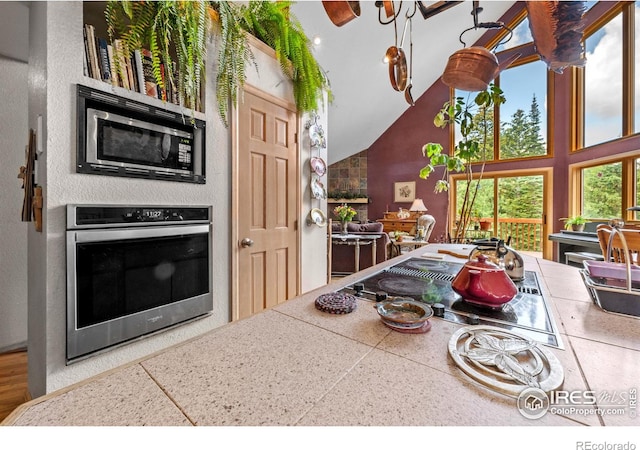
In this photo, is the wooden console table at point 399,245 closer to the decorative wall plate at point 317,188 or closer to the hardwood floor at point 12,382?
the decorative wall plate at point 317,188

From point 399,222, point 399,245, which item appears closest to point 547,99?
point 399,222

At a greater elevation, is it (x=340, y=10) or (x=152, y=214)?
(x=340, y=10)

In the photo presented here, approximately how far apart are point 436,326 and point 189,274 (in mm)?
1375

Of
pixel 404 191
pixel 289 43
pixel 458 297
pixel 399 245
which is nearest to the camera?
pixel 458 297

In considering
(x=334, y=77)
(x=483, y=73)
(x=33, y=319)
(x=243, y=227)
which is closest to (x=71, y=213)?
(x=33, y=319)

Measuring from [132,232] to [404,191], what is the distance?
6748mm

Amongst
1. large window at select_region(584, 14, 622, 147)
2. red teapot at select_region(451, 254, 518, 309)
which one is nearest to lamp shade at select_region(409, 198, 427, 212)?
large window at select_region(584, 14, 622, 147)

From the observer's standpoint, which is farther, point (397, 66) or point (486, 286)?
point (397, 66)

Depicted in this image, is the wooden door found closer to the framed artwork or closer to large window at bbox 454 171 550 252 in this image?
large window at bbox 454 171 550 252

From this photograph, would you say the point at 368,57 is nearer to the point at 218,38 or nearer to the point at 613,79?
the point at 218,38

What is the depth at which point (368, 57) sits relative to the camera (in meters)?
4.11

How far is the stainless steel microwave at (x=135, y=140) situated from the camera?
120cm

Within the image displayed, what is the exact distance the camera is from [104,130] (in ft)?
4.12

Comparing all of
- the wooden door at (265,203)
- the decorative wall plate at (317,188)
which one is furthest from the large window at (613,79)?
the wooden door at (265,203)
